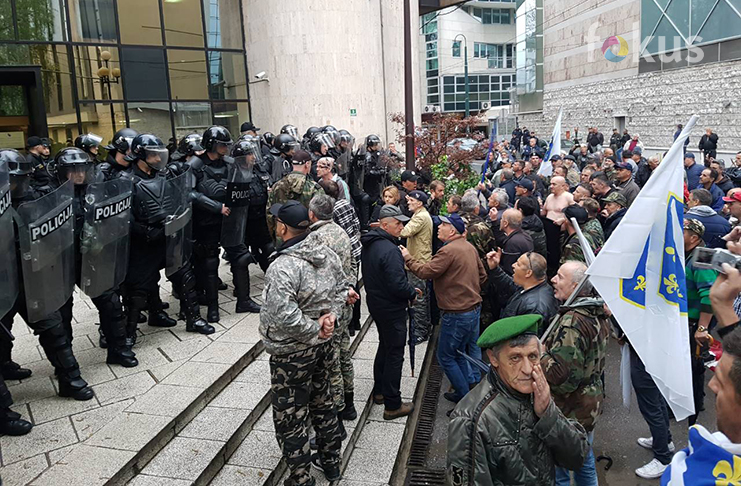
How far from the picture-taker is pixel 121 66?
15.5m

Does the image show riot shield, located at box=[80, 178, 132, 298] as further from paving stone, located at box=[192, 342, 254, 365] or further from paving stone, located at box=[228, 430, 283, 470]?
paving stone, located at box=[228, 430, 283, 470]

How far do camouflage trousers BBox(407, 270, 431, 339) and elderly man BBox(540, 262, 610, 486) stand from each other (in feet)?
11.3

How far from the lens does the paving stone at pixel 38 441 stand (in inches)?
157

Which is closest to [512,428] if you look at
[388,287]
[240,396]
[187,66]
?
[388,287]

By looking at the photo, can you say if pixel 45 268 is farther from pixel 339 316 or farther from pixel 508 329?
pixel 508 329

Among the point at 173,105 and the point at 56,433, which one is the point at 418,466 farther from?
the point at 173,105

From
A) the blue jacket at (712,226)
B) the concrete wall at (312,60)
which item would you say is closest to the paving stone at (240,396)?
the blue jacket at (712,226)

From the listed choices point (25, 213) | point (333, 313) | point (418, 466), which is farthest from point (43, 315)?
point (418, 466)

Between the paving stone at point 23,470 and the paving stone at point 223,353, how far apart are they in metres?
1.84

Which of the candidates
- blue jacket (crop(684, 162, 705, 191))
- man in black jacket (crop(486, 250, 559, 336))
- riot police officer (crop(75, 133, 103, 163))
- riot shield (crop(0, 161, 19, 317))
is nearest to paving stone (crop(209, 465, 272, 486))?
riot shield (crop(0, 161, 19, 317))

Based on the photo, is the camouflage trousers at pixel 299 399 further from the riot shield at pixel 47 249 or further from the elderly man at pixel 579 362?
the riot shield at pixel 47 249

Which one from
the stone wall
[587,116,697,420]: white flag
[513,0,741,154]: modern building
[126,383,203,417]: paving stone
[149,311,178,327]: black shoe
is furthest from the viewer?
[513,0,741,154]: modern building

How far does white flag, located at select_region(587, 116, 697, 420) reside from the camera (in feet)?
11.3

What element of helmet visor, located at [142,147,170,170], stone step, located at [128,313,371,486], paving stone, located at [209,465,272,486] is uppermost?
helmet visor, located at [142,147,170,170]
